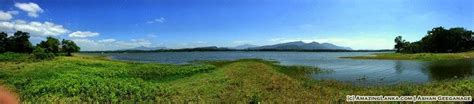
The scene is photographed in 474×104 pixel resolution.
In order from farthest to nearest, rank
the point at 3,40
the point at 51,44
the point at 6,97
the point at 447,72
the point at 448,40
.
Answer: the point at 448,40
the point at 3,40
the point at 51,44
the point at 447,72
the point at 6,97

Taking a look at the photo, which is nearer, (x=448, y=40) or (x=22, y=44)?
(x=22, y=44)

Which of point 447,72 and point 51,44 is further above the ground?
point 51,44

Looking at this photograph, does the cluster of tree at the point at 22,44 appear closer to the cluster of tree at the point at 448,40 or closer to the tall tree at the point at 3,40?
the tall tree at the point at 3,40

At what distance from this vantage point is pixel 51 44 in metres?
97.0

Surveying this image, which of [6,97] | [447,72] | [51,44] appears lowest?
[447,72]

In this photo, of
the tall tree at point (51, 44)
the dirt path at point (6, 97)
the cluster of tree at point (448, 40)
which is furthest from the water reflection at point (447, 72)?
the cluster of tree at point (448, 40)

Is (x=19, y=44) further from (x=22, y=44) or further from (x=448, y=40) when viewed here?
(x=448, y=40)

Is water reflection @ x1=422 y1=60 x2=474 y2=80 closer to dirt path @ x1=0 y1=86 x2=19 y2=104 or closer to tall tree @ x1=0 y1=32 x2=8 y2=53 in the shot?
dirt path @ x1=0 y1=86 x2=19 y2=104

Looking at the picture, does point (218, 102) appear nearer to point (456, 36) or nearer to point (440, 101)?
point (440, 101)

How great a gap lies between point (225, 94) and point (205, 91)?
87.3 inches

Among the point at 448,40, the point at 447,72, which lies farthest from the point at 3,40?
the point at 448,40

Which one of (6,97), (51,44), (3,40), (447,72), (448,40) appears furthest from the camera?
(448,40)

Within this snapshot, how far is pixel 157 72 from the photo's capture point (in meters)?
42.8

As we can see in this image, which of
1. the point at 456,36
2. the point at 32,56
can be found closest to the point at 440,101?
the point at 32,56
